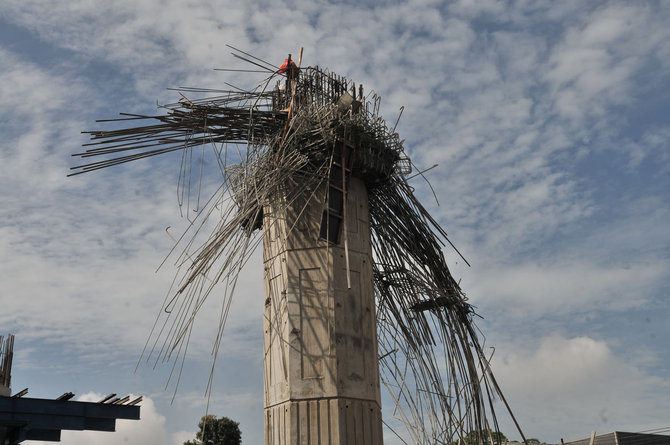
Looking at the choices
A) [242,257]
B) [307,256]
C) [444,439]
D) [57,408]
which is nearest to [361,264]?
[307,256]

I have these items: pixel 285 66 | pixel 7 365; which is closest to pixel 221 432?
pixel 7 365

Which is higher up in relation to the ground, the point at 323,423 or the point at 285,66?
the point at 285,66

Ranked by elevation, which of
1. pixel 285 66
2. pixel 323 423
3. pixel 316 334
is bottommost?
pixel 323 423

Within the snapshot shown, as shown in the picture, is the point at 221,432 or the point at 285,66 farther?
the point at 221,432

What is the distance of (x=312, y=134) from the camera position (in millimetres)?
7984

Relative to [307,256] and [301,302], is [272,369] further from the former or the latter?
[307,256]

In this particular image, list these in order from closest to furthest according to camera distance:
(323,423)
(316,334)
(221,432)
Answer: (323,423)
(316,334)
(221,432)

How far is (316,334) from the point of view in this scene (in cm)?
730

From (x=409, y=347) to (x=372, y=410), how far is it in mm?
1832

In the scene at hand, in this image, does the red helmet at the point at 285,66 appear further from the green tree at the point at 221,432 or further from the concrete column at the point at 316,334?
the green tree at the point at 221,432

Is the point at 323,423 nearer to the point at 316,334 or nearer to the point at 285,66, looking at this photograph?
the point at 316,334

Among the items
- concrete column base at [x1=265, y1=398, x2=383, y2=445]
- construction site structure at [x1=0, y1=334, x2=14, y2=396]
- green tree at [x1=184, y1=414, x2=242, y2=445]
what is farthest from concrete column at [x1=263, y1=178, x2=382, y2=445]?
green tree at [x1=184, y1=414, x2=242, y2=445]

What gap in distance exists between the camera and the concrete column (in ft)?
23.2

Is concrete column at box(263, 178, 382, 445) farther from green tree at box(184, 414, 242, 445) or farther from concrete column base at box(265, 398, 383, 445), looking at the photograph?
green tree at box(184, 414, 242, 445)
